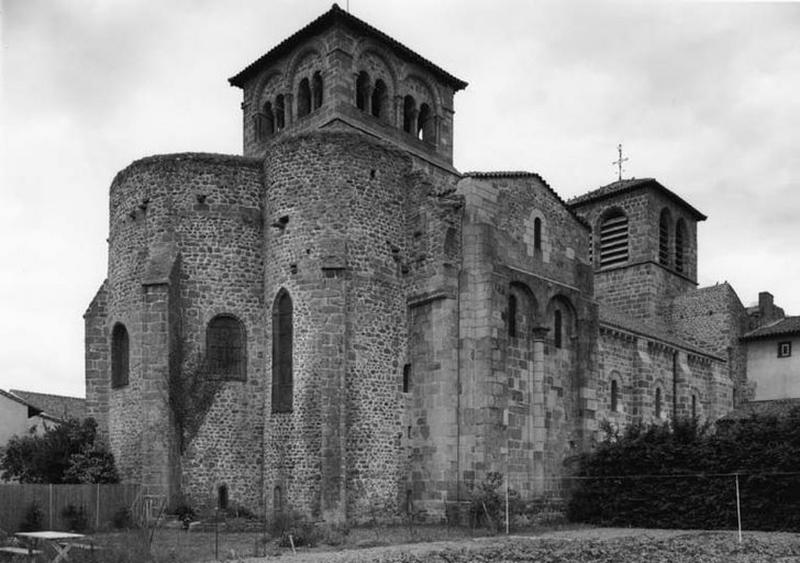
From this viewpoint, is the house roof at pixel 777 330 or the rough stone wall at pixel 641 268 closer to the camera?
the house roof at pixel 777 330

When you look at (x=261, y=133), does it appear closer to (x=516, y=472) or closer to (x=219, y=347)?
(x=219, y=347)

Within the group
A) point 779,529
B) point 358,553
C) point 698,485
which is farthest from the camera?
point 698,485

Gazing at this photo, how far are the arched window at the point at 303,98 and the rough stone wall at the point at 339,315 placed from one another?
7.75m

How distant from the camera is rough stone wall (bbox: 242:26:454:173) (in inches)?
1350

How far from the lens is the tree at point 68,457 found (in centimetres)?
2761

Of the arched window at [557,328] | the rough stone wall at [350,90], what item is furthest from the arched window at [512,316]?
Answer: the rough stone wall at [350,90]

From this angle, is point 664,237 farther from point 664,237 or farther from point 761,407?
point 761,407

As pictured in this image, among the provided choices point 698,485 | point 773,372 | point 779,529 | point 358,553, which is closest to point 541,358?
point 698,485

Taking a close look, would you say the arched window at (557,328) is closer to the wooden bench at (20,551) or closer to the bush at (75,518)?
the bush at (75,518)

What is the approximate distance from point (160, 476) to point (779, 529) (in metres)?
17.4

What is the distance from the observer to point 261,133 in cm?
3828

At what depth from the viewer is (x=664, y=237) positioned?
5019cm

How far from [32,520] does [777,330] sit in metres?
36.5

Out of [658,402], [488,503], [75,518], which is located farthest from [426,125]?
[75,518]
